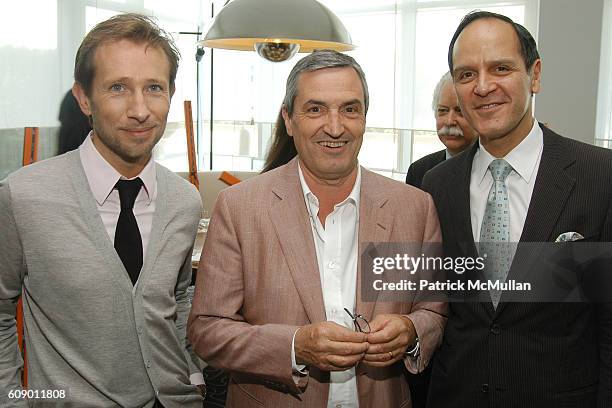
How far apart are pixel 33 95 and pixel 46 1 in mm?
667

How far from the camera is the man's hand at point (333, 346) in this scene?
4.53ft

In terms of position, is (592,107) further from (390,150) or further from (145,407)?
(145,407)

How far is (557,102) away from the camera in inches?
195

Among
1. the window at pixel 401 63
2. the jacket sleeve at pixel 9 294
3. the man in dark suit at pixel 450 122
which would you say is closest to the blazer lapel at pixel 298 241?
the jacket sleeve at pixel 9 294

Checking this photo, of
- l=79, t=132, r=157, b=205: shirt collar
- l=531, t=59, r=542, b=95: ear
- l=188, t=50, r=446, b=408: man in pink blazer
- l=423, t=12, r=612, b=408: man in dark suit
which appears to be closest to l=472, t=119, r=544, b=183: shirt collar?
l=423, t=12, r=612, b=408: man in dark suit

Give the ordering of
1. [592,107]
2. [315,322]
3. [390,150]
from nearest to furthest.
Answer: [315,322]
[592,107]
[390,150]

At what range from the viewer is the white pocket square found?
5.04ft

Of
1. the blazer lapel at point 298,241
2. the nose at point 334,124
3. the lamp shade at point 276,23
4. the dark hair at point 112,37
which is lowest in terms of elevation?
the blazer lapel at point 298,241

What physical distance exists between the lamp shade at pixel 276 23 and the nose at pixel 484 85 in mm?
1338

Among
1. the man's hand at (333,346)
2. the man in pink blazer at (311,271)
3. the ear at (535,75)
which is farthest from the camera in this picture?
the ear at (535,75)

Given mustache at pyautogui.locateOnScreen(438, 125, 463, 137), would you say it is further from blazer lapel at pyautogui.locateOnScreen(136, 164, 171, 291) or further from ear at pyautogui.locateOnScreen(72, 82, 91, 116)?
ear at pyautogui.locateOnScreen(72, 82, 91, 116)

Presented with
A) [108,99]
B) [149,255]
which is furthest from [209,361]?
[108,99]

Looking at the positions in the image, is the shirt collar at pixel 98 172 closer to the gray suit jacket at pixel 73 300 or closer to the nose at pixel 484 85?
the gray suit jacket at pixel 73 300

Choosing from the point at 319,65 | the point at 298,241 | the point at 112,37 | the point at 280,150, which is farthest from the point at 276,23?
the point at 298,241
